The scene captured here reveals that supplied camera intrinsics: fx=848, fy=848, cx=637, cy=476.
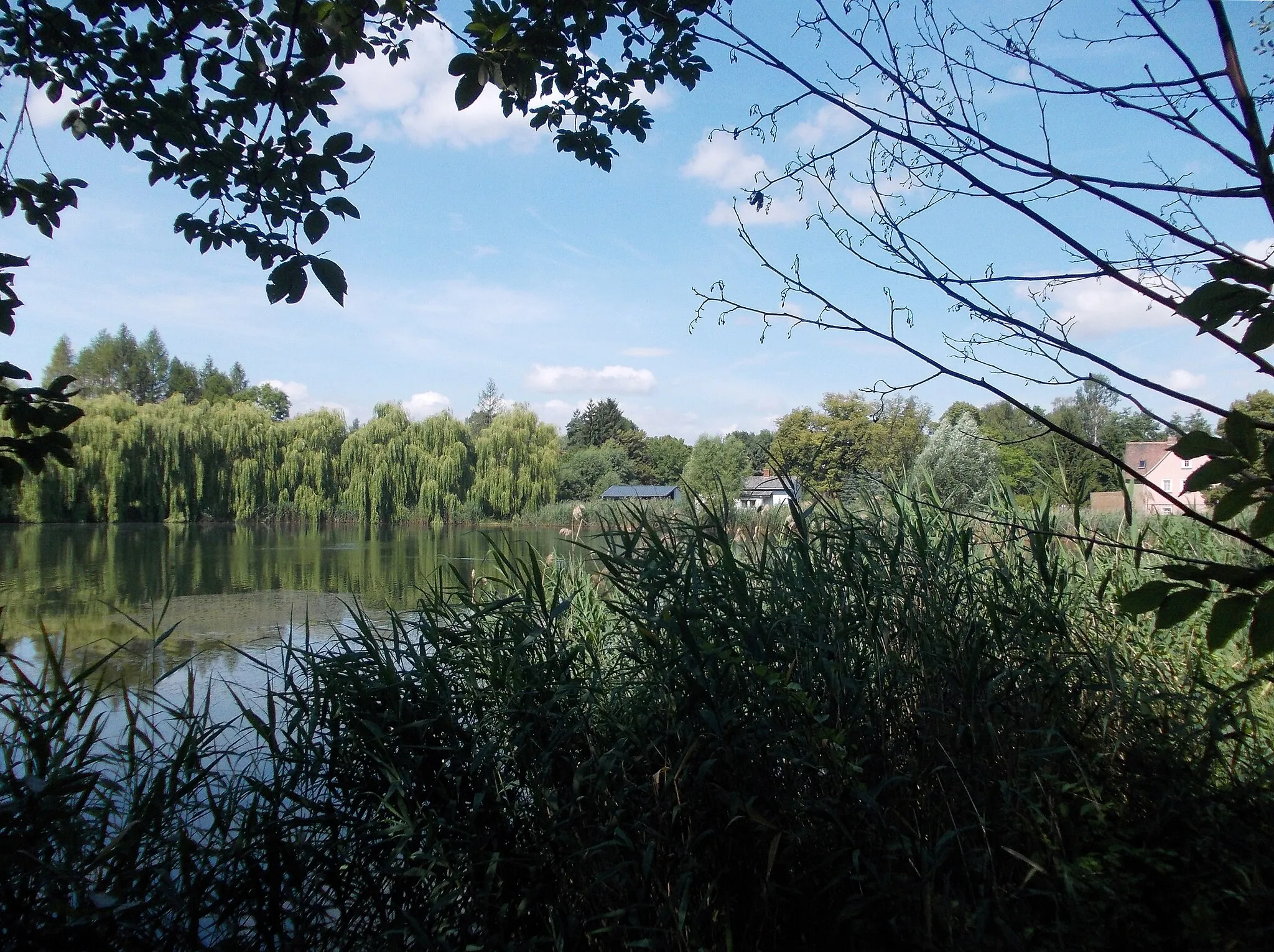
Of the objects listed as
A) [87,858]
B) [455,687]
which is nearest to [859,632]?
[455,687]

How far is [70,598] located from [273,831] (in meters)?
10.5

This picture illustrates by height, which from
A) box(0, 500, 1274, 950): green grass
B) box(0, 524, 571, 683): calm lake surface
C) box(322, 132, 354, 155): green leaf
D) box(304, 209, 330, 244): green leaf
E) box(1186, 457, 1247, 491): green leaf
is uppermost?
box(322, 132, 354, 155): green leaf

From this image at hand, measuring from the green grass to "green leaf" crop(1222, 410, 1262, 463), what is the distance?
1120 millimetres

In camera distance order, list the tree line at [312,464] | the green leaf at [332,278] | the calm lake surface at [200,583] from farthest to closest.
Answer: the tree line at [312,464]
the calm lake surface at [200,583]
the green leaf at [332,278]

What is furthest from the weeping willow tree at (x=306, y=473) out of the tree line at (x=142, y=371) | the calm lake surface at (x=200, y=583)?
the tree line at (x=142, y=371)

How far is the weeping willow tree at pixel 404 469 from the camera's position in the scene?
27281 millimetres

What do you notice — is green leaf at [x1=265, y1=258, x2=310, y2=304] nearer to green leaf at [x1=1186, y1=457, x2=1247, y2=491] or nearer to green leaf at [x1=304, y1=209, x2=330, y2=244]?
green leaf at [x1=304, y1=209, x2=330, y2=244]

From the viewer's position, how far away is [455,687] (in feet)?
11.7

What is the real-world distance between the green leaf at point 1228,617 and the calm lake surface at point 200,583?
10.8ft

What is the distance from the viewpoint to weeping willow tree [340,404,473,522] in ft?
89.5

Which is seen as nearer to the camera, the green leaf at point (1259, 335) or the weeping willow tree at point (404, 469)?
the green leaf at point (1259, 335)

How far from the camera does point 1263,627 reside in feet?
3.43

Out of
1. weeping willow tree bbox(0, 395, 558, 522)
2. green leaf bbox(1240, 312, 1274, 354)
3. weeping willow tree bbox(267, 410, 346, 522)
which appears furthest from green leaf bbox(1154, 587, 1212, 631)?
weeping willow tree bbox(267, 410, 346, 522)

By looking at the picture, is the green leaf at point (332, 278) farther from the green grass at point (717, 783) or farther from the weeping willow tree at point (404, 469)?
the weeping willow tree at point (404, 469)
